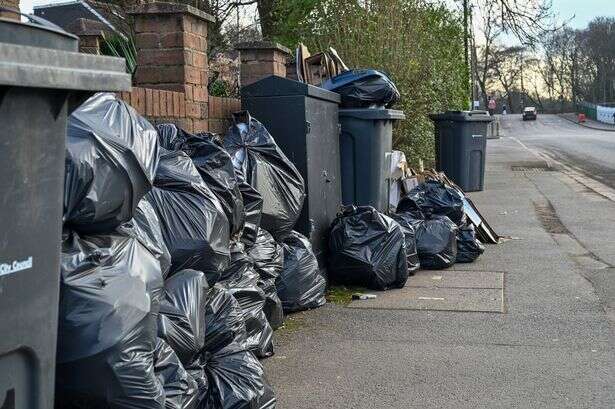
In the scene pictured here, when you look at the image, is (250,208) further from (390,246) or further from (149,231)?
(390,246)

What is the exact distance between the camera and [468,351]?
15.6ft

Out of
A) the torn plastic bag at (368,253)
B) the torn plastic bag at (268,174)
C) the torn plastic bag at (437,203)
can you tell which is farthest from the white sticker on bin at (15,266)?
the torn plastic bag at (437,203)

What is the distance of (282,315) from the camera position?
5277 mm

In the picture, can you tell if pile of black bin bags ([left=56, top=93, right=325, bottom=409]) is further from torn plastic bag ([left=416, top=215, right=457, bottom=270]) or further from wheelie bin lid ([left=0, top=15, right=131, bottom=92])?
torn plastic bag ([left=416, top=215, right=457, bottom=270])

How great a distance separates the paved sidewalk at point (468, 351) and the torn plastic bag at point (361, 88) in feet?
5.43

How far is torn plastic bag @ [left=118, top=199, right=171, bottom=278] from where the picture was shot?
316cm

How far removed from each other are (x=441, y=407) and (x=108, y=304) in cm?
186

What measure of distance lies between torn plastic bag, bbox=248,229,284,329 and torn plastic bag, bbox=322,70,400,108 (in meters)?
2.55

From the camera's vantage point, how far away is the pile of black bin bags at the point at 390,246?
6.37 meters

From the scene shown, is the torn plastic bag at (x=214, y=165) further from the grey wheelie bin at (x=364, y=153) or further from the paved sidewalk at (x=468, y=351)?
the grey wheelie bin at (x=364, y=153)

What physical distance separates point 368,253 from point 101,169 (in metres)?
3.80

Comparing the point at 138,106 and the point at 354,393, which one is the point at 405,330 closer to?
the point at 354,393

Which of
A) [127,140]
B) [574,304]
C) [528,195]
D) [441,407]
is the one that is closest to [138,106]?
[127,140]

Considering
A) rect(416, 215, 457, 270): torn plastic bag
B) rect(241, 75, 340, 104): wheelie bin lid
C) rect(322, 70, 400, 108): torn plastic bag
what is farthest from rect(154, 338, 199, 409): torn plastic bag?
rect(322, 70, 400, 108): torn plastic bag
